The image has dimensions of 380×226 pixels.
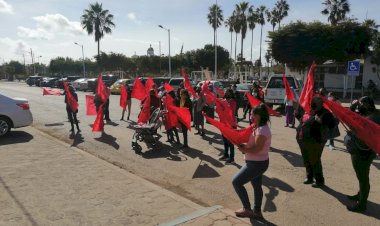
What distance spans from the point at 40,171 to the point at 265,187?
14.9ft

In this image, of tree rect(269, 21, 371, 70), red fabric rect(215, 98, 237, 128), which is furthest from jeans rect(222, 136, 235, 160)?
tree rect(269, 21, 371, 70)

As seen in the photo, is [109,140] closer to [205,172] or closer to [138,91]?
[138,91]

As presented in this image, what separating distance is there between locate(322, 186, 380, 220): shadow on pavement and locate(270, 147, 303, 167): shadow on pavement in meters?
1.75

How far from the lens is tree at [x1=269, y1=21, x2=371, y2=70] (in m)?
27.9

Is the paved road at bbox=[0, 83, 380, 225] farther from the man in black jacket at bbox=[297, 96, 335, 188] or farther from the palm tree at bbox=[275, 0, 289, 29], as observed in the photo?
the palm tree at bbox=[275, 0, 289, 29]

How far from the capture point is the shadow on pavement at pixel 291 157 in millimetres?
8329

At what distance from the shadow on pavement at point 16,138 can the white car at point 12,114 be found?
260 millimetres

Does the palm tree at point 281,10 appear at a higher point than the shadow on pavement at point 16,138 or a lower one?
higher

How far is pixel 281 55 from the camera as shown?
3047 cm

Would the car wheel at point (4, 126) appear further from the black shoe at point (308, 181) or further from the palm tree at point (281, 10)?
the palm tree at point (281, 10)

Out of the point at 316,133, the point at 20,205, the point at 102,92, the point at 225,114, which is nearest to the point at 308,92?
the point at 316,133

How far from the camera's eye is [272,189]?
6.50 meters

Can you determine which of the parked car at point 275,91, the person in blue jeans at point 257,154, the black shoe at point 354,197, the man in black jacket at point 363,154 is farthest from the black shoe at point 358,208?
the parked car at point 275,91

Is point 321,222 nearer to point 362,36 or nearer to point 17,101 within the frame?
point 17,101
